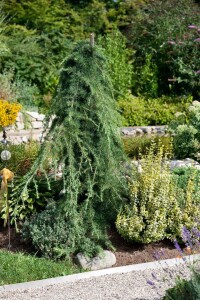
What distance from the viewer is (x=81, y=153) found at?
23.0 ft

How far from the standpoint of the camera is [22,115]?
10.9 m

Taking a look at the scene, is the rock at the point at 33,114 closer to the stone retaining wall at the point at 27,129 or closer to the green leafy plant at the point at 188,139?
the stone retaining wall at the point at 27,129

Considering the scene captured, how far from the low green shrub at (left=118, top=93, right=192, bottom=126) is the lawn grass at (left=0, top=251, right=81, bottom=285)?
5.58 metres

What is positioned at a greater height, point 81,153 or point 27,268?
point 81,153

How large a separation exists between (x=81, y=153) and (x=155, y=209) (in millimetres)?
947

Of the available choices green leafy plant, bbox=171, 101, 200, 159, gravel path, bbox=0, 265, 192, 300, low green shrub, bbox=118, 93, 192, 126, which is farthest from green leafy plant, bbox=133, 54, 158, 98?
gravel path, bbox=0, 265, 192, 300

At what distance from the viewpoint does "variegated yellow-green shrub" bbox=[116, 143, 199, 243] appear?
276 inches

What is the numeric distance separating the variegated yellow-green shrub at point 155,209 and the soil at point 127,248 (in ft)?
0.43

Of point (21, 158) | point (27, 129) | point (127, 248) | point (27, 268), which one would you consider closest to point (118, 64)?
point (27, 129)

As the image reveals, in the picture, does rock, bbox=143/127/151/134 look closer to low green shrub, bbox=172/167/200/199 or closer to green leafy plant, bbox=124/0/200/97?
green leafy plant, bbox=124/0/200/97

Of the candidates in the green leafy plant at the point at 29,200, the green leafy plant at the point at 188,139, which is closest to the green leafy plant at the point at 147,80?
the green leafy plant at the point at 188,139

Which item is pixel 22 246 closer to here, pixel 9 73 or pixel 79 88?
pixel 79 88

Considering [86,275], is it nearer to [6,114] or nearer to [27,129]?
[6,114]

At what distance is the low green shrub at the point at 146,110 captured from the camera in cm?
1217
